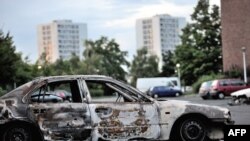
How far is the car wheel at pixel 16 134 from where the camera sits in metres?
10.5

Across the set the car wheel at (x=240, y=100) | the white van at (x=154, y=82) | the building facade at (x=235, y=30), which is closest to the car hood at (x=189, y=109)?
the car wheel at (x=240, y=100)

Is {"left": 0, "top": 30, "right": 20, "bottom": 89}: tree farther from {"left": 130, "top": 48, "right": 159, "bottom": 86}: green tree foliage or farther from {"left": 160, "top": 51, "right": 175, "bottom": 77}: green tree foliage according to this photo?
{"left": 130, "top": 48, "right": 159, "bottom": 86}: green tree foliage

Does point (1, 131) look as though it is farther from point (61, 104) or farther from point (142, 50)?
point (142, 50)

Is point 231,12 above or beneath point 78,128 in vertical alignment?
above

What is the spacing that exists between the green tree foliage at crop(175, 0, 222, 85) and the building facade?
33.5 feet

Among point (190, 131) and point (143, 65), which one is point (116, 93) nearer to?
point (190, 131)

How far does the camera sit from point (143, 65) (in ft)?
416

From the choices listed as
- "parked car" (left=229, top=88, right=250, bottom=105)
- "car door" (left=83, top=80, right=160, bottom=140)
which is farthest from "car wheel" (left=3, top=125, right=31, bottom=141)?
"parked car" (left=229, top=88, right=250, bottom=105)

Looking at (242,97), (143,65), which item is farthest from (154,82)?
(143,65)

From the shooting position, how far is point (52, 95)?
11.1m

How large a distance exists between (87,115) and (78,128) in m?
0.30

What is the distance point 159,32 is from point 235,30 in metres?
103

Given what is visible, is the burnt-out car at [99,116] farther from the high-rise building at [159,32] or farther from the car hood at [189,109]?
the high-rise building at [159,32]

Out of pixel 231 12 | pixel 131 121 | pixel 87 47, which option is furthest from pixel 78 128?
pixel 87 47
